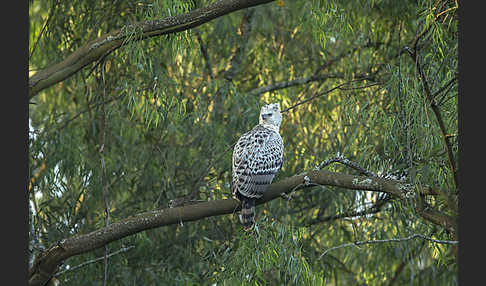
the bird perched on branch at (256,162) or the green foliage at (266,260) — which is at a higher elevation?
the bird perched on branch at (256,162)

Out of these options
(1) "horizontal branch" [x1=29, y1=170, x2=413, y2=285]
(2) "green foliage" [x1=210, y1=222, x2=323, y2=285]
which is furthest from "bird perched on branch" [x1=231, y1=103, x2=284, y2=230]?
(2) "green foliage" [x1=210, y1=222, x2=323, y2=285]

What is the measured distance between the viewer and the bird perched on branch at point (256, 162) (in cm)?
394

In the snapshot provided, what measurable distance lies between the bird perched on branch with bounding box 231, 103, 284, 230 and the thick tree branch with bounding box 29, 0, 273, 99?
0.82 meters

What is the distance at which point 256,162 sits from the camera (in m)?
4.20

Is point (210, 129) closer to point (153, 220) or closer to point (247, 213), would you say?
point (247, 213)

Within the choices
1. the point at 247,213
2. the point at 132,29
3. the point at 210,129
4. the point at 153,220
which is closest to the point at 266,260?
the point at 247,213

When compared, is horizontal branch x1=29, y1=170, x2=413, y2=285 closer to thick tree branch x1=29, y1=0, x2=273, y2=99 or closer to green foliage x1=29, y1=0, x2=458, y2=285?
green foliage x1=29, y1=0, x2=458, y2=285

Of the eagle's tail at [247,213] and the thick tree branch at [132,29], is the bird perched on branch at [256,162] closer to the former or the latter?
the eagle's tail at [247,213]

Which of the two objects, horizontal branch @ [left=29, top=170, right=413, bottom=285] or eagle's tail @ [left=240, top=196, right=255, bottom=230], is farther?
eagle's tail @ [left=240, top=196, right=255, bottom=230]

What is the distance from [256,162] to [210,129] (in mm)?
1153

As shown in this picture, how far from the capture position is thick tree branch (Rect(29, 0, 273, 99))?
388cm

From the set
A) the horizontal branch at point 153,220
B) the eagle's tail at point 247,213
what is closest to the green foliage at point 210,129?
the eagle's tail at point 247,213

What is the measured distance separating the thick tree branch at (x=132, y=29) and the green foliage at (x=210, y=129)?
0.15 metres

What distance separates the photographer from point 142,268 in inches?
196
